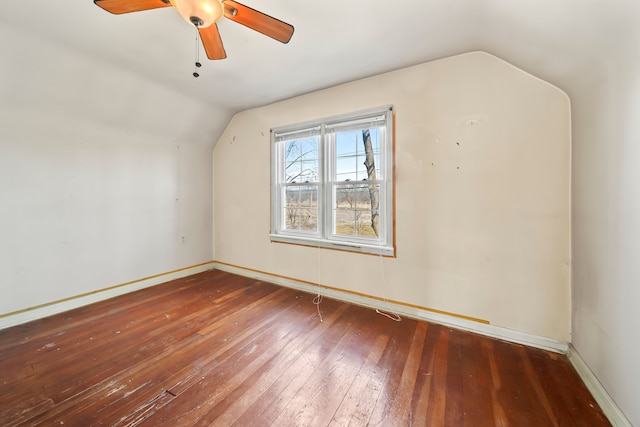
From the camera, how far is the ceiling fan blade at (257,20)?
1360mm

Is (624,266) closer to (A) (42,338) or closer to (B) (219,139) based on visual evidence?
(A) (42,338)

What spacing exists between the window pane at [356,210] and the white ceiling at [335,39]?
124 cm

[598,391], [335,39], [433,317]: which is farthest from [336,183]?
[598,391]

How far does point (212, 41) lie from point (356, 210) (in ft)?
6.62

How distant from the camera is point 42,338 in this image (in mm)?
2049

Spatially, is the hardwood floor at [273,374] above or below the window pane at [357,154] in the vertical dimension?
below

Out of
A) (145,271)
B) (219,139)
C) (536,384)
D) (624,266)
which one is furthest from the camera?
(219,139)

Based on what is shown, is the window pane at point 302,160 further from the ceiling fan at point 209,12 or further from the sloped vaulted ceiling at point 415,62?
the ceiling fan at point 209,12

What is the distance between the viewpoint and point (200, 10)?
1.28m

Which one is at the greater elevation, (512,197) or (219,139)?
(219,139)

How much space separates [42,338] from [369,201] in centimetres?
327

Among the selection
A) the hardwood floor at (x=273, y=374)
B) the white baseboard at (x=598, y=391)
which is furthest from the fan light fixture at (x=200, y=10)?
the white baseboard at (x=598, y=391)

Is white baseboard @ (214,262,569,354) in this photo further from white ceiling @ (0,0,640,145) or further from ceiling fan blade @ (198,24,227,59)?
ceiling fan blade @ (198,24,227,59)

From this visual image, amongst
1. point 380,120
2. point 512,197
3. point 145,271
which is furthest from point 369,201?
point 145,271
